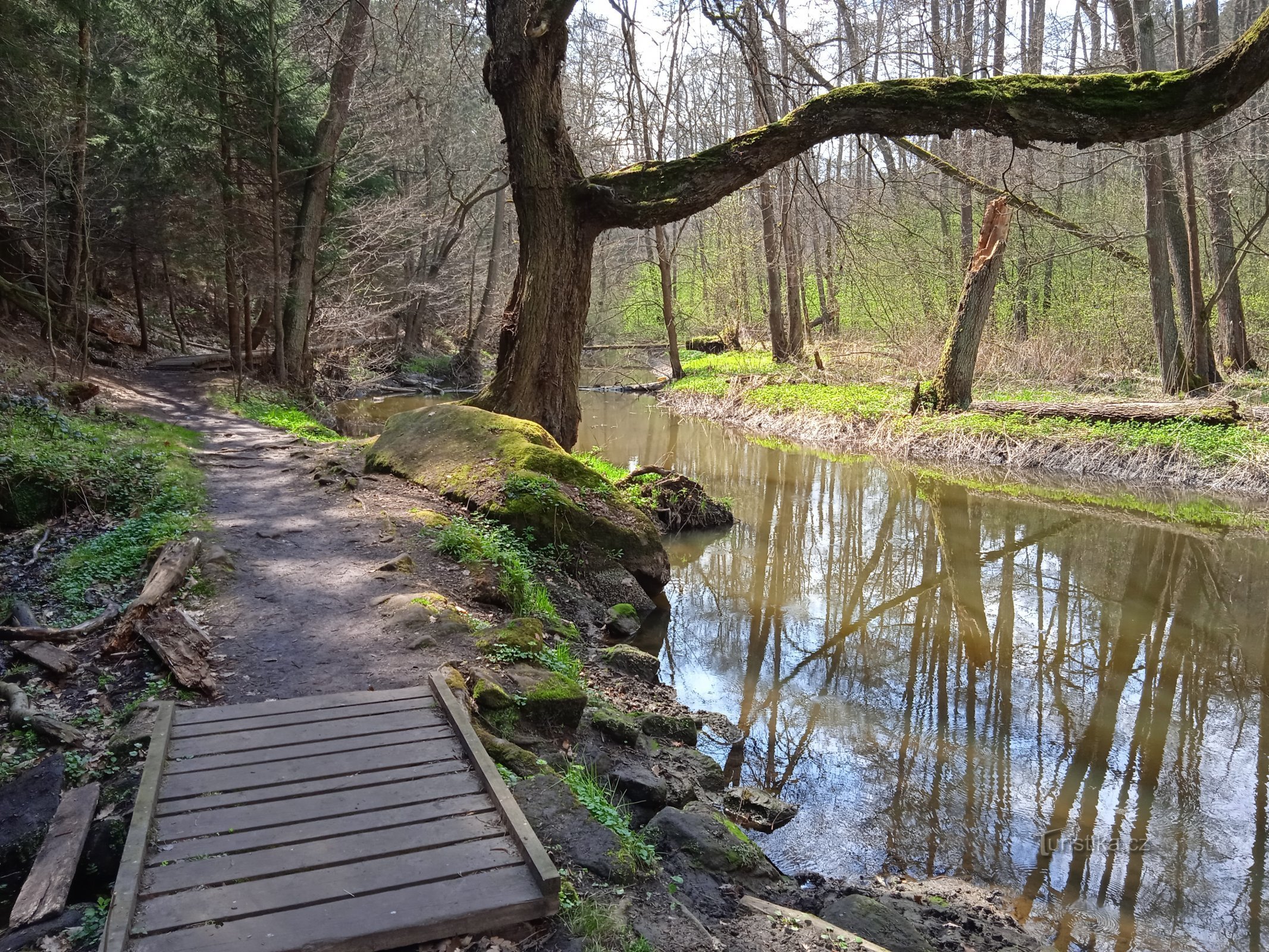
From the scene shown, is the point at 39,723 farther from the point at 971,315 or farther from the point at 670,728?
the point at 971,315

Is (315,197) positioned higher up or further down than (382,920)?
higher up

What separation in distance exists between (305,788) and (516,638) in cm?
219

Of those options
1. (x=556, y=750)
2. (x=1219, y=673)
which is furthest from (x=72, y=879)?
(x=1219, y=673)

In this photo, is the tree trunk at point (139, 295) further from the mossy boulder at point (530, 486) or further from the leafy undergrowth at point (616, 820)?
the leafy undergrowth at point (616, 820)

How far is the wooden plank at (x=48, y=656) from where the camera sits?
14.8 ft

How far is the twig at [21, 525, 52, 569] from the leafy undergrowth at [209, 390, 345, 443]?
238 inches

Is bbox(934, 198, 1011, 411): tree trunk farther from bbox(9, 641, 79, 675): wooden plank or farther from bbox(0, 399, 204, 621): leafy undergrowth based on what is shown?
bbox(9, 641, 79, 675): wooden plank

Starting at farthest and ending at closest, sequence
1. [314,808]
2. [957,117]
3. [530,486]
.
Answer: [530,486] → [957,117] → [314,808]

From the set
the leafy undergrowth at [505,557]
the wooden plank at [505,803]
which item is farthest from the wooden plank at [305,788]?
the leafy undergrowth at [505,557]

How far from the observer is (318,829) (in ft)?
10.7

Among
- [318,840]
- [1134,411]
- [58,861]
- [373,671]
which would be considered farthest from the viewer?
[1134,411]

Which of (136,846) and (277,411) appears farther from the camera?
(277,411)

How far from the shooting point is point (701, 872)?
13.6ft

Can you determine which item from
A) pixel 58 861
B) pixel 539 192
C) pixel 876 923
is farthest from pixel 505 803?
pixel 539 192
